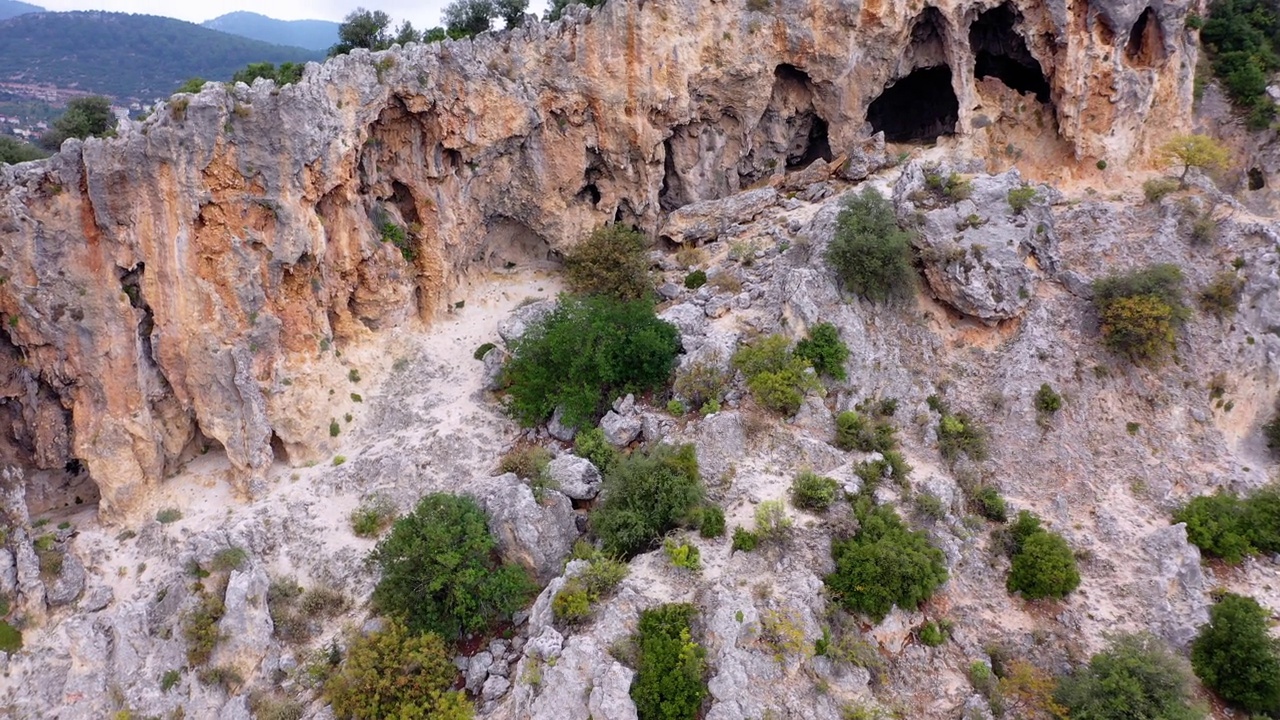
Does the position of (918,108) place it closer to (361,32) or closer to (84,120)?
(361,32)

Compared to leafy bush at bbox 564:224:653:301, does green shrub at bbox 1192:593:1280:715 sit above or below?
below

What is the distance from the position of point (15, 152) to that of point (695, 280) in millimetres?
28266

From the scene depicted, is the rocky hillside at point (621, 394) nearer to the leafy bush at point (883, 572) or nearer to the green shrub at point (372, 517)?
the green shrub at point (372, 517)

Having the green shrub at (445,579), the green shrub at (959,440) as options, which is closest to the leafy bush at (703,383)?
the green shrub at (959,440)

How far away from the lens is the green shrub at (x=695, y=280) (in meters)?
27.6

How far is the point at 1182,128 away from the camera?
29.3 metres

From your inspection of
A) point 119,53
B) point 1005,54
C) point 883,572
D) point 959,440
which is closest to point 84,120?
point 883,572

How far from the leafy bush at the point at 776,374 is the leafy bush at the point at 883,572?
16.5 ft

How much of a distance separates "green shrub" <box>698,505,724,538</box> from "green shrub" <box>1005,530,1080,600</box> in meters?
8.57

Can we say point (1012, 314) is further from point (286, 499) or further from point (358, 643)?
point (286, 499)

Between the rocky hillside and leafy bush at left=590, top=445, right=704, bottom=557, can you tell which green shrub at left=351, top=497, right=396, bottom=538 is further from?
leafy bush at left=590, top=445, right=704, bottom=557

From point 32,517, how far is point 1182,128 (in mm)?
49080

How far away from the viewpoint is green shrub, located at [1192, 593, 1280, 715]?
1561 cm

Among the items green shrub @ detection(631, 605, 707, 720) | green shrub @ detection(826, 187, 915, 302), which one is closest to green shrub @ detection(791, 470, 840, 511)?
green shrub @ detection(631, 605, 707, 720)
